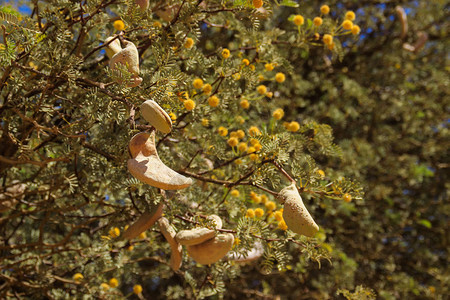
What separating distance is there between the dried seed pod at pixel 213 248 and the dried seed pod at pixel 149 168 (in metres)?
0.26

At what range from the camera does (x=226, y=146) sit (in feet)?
5.79

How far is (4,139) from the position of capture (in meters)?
1.42

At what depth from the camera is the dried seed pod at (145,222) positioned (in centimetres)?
113

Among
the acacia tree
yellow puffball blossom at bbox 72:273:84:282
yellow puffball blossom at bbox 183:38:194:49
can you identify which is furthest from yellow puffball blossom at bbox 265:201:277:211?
yellow puffball blossom at bbox 72:273:84:282

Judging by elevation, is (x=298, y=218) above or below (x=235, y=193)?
above

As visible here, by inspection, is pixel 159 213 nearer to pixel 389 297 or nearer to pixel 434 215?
pixel 389 297

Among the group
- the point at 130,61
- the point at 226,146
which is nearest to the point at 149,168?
the point at 130,61

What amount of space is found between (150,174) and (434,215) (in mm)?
2939

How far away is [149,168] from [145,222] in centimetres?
30

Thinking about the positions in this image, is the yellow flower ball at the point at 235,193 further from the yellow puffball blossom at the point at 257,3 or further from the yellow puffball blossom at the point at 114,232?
the yellow puffball blossom at the point at 257,3

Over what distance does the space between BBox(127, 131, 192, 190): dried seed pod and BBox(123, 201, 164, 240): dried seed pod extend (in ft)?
0.83

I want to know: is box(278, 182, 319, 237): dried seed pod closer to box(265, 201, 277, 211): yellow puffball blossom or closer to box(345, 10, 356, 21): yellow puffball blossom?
box(265, 201, 277, 211): yellow puffball blossom

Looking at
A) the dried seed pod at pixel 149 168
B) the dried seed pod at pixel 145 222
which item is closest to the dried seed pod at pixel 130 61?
the dried seed pod at pixel 149 168

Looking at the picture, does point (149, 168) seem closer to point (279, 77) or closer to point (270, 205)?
point (270, 205)
